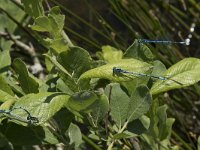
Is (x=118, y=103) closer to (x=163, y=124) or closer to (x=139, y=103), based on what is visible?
(x=139, y=103)

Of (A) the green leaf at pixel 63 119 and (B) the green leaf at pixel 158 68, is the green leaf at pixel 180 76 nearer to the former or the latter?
(B) the green leaf at pixel 158 68

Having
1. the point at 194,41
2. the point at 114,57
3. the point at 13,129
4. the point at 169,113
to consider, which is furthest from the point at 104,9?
the point at 13,129

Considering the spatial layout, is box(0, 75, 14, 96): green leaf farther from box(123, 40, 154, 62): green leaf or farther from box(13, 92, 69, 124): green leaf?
box(123, 40, 154, 62): green leaf

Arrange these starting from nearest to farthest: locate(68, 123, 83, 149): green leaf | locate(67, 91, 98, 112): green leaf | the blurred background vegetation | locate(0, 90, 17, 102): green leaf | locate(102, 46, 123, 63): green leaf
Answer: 1. locate(67, 91, 98, 112): green leaf
2. locate(0, 90, 17, 102): green leaf
3. locate(68, 123, 83, 149): green leaf
4. locate(102, 46, 123, 63): green leaf
5. the blurred background vegetation

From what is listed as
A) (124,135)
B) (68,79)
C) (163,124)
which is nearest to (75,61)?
(68,79)

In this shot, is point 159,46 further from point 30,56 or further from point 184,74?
point 184,74

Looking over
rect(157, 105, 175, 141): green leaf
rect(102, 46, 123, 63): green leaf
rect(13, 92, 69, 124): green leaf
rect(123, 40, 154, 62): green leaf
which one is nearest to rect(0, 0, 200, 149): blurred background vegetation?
rect(102, 46, 123, 63): green leaf

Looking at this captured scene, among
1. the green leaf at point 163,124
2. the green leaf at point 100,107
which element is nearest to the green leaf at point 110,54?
the green leaf at point 163,124
